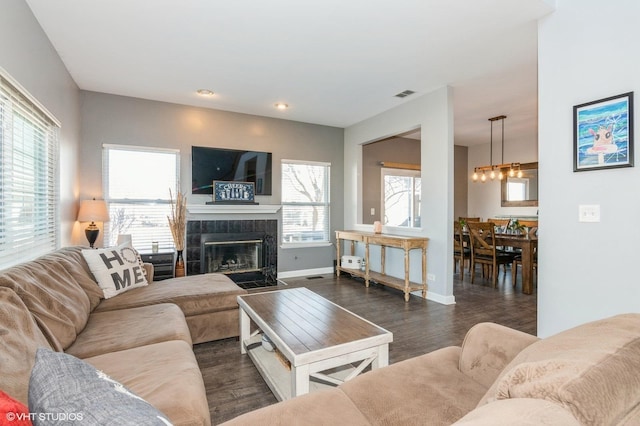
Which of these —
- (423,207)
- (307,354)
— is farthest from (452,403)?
(423,207)

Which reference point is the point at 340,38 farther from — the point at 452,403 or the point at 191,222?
the point at 191,222

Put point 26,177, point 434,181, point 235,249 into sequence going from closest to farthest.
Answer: point 26,177 → point 434,181 → point 235,249

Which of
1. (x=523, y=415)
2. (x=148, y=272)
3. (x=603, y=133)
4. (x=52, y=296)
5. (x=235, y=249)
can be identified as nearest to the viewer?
(x=523, y=415)

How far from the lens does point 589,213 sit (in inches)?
88.7

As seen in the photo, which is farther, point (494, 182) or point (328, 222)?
point (494, 182)

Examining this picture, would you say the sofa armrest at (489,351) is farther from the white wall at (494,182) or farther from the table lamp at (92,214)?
the white wall at (494,182)

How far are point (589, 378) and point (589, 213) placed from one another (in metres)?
2.21

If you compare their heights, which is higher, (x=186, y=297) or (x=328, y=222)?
(x=328, y=222)

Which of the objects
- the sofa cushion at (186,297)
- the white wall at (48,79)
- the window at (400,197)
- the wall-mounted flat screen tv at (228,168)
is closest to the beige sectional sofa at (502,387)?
the sofa cushion at (186,297)

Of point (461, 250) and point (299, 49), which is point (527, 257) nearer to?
point (461, 250)

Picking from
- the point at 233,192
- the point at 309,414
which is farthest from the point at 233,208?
the point at 309,414

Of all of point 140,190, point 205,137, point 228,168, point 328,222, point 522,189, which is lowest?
point 328,222

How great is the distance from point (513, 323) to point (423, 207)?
1781mm

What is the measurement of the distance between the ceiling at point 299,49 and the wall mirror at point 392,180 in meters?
2.02
